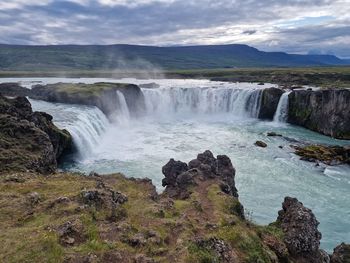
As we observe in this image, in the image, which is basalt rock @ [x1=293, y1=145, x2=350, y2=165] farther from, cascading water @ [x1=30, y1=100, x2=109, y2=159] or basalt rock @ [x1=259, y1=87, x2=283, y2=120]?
cascading water @ [x1=30, y1=100, x2=109, y2=159]

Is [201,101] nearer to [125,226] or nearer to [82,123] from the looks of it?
[82,123]

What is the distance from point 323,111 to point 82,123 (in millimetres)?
39035

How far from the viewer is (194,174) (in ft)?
79.0

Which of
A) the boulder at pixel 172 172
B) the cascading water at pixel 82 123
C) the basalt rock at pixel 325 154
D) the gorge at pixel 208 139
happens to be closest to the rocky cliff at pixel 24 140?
the cascading water at pixel 82 123

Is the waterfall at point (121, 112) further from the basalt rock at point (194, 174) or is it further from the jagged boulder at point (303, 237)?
the jagged boulder at point (303, 237)

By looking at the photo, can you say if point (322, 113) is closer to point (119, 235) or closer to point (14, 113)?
point (14, 113)

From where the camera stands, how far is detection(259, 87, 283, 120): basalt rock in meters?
71.5

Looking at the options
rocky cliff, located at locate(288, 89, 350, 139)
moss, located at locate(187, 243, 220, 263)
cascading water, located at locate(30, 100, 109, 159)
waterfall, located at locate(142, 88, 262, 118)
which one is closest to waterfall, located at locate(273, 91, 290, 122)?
rocky cliff, located at locate(288, 89, 350, 139)

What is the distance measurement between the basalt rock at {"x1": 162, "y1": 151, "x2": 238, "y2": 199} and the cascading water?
1973 centimetres

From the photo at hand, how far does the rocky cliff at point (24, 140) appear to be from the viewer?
1086 inches

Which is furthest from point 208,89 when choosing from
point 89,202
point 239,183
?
point 89,202

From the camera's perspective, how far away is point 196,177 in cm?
2367

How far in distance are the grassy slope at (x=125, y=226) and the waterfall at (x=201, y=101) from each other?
185ft

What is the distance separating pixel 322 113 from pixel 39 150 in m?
47.8
